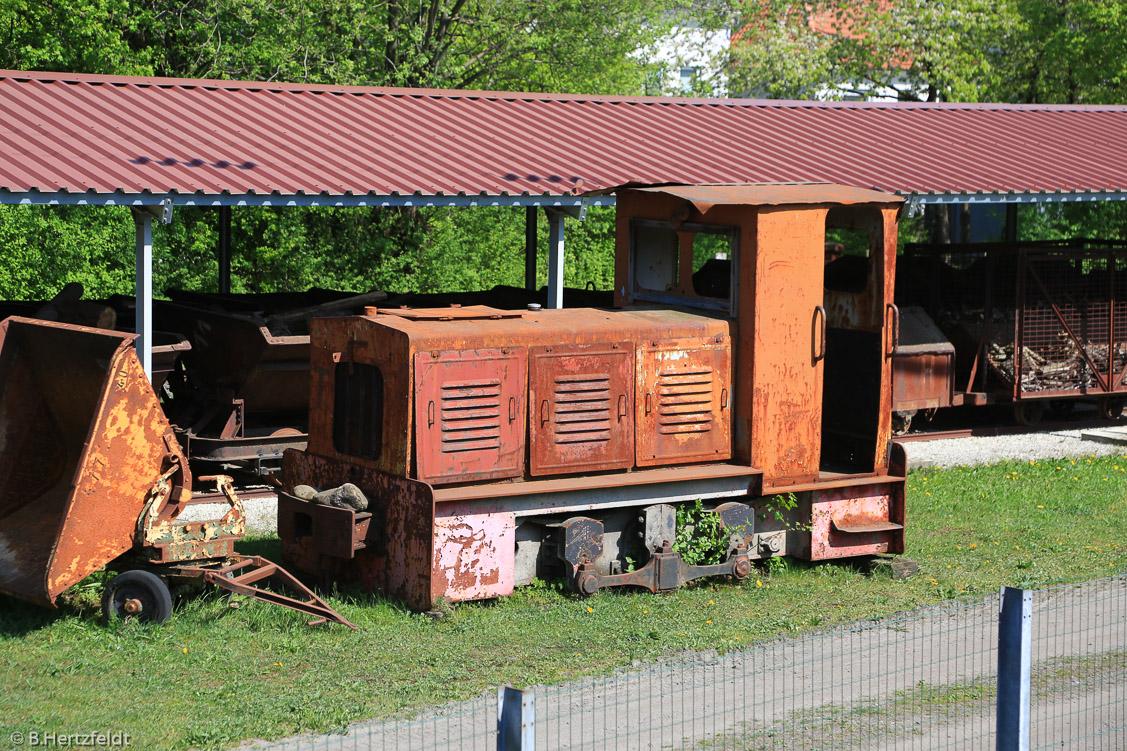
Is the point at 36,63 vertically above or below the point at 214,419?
above

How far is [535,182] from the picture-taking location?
13.6 m

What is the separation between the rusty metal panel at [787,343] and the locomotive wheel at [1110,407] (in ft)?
33.1

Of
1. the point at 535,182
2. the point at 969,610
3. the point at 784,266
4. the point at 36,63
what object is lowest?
the point at 969,610

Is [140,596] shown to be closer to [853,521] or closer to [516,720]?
[516,720]

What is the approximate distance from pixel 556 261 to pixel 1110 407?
8.70 metres

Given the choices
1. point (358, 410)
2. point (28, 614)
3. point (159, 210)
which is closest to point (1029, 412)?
point (159, 210)

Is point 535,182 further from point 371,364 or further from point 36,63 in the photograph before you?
point 36,63

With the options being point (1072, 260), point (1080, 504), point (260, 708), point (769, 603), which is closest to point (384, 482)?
point (260, 708)

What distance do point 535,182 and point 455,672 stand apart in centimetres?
740

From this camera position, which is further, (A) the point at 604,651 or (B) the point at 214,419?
(B) the point at 214,419

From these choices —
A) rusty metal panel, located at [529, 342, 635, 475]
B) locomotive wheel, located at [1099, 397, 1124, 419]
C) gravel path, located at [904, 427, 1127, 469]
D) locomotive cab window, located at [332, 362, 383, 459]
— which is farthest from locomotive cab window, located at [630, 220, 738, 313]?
locomotive wheel, located at [1099, 397, 1124, 419]

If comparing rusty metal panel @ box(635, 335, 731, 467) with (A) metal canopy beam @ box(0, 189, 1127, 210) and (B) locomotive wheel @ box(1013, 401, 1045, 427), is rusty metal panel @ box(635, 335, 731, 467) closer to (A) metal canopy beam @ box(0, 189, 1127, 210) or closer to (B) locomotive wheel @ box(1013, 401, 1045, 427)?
(A) metal canopy beam @ box(0, 189, 1127, 210)

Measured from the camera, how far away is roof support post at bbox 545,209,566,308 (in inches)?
527

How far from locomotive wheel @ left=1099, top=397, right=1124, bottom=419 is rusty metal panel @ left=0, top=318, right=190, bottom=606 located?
13557mm
